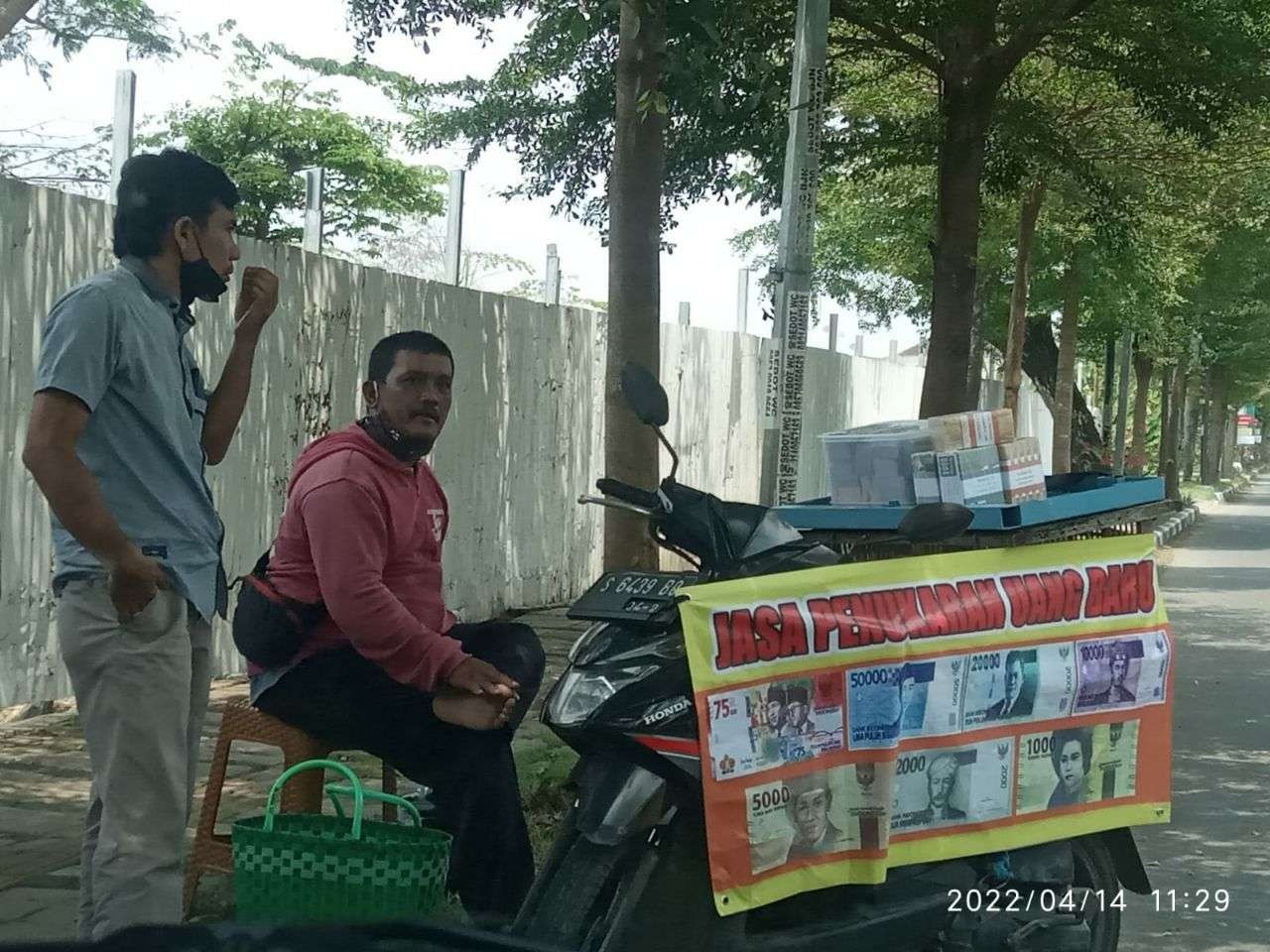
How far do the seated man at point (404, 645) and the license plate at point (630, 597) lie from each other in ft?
1.37

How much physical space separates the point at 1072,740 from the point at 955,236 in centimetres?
836

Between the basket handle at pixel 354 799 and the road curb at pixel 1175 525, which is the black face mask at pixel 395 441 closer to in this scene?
the basket handle at pixel 354 799

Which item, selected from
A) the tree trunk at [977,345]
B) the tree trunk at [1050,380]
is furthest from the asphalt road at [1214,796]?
the tree trunk at [1050,380]

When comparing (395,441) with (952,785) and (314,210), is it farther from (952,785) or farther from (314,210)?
(314,210)

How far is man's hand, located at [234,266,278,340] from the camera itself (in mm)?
4160

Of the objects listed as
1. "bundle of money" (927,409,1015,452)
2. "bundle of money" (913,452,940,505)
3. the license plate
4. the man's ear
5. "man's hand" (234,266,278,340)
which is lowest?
the license plate

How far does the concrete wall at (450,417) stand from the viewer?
6965mm

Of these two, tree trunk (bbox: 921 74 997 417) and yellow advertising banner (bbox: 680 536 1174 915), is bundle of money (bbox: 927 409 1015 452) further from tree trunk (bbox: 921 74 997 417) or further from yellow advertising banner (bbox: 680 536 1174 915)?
tree trunk (bbox: 921 74 997 417)

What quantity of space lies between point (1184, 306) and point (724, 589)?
2824 cm

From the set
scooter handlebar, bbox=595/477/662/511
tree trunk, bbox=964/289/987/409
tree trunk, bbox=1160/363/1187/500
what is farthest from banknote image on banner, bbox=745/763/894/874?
tree trunk, bbox=1160/363/1187/500

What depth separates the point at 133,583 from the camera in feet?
11.1

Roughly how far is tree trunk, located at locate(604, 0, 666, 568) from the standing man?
442 cm

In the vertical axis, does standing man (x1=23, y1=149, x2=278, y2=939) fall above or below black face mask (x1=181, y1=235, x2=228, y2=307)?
below

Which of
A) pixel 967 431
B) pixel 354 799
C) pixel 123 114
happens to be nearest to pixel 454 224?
pixel 123 114
